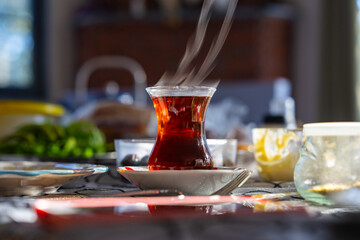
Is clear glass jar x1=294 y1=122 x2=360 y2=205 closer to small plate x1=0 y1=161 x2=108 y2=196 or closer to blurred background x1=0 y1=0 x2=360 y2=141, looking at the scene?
small plate x1=0 y1=161 x2=108 y2=196

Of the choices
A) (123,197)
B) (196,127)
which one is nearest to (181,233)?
(123,197)

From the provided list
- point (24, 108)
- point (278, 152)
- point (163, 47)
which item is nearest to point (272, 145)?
point (278, 152)

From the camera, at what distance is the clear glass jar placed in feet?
1.46

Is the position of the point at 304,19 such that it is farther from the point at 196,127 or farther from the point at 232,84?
the point at 196,127

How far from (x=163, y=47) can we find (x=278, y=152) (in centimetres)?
443

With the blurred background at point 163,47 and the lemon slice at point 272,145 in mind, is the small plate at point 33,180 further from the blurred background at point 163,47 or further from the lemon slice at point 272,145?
the blurred background at point 163,47

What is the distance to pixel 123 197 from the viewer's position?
0.42 metres

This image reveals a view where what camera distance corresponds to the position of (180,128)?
0.56 m

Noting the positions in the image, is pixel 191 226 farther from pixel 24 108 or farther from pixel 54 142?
pixel 24 108

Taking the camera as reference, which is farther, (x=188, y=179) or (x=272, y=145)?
(x=272, y=145)

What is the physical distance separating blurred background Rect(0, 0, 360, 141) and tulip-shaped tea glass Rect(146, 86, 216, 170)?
389 centimetres

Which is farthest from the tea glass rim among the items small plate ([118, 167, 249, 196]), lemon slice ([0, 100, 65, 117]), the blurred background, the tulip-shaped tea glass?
the blurred background

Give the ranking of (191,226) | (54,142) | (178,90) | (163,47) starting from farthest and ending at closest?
(163,47) → (54,142) → (178,90) → (191,226)

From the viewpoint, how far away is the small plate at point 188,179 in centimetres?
47
